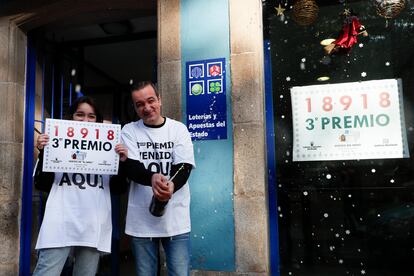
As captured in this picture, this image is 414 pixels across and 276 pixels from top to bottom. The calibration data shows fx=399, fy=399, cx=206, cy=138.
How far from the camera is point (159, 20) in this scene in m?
4.25

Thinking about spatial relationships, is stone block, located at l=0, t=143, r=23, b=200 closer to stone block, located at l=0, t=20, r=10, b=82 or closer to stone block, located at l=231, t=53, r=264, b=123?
stone block, located at l=0, t=20, r=10, b=82

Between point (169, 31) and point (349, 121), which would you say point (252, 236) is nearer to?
point (349, 121)

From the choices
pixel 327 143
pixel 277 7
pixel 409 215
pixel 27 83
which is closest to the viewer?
pixel 409 215

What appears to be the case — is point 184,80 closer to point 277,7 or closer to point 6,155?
point 277,7

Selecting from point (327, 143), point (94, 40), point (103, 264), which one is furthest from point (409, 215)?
point (94, 40)

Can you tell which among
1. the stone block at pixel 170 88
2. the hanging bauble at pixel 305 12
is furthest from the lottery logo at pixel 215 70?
the hanging bauble at pixel 305 12

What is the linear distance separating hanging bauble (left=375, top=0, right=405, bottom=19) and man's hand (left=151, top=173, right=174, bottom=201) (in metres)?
2.83

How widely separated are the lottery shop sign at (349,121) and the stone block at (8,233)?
3278 millimetres

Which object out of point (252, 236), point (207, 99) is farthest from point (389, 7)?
point (252, 236)

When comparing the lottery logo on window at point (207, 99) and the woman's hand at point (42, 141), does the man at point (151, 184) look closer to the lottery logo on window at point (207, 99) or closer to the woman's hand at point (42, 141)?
the woman's hand at point (42, 141)

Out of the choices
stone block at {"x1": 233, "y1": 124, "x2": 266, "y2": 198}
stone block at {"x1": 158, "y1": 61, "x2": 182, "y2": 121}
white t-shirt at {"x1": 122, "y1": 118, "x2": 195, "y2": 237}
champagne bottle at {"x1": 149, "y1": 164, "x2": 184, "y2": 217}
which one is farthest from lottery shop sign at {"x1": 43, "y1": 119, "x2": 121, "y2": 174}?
stone block at {"x1": 233, "y1": 124, "x2": 266, "y2": 198}

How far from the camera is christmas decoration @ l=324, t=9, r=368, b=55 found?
396cm

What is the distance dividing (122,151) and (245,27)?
1.91 meters

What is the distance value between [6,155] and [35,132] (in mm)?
529
